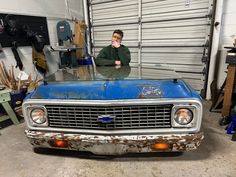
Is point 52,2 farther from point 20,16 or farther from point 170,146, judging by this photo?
point 170,146

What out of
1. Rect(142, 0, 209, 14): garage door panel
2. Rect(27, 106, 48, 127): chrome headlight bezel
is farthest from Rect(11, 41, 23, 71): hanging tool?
Rect(142, 0, 209, 14): garage door panel

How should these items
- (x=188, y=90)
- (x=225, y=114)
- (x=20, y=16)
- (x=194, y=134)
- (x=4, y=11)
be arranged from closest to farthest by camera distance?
1. (x=194, y=134)
2. (x=188, y=90)
3. (x=225, y=114)
4. (x=4, y=11)
5. (x=20, y=16)

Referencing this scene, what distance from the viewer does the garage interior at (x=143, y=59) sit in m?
1.83

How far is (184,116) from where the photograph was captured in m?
1.56

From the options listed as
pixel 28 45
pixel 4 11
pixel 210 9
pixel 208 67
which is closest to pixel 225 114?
pixel 208 67

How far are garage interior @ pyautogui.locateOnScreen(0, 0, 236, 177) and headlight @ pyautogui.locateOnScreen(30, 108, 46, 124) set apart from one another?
20.1 inches

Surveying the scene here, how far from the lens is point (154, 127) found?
1588 mm

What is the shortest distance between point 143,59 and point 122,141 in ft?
12.5

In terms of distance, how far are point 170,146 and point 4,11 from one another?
13.0 feet

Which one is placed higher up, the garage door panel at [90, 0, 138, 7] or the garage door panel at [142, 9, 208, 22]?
the garage door panel at [90, 0, 138, 7]

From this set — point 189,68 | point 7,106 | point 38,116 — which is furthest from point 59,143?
point 189,68

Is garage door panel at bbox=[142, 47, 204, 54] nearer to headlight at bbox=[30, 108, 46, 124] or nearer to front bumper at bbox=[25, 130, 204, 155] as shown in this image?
front bumper at bbox=[25, 130, 204, 155]

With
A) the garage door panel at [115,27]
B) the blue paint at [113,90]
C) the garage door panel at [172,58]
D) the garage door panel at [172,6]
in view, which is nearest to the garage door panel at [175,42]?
the garage door panel at [172,58]

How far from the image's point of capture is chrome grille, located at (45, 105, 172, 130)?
155 centimetres
